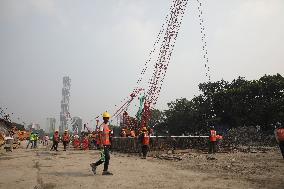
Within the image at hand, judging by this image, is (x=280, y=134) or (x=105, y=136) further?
(x=280, y=134)

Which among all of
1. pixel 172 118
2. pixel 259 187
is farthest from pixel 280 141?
pixel 172 118

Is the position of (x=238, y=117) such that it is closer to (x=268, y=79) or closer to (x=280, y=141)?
(x=268, y=79)

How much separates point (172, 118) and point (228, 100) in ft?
70.3

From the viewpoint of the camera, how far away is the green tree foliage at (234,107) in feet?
192

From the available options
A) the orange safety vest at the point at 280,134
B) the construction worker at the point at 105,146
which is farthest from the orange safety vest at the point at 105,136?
the orange safety vest at the point at 280,134

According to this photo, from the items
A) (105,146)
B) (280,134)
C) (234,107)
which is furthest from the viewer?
(234,107)

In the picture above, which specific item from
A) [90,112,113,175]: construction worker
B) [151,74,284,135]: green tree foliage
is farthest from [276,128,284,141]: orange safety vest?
[151,74,284,135]: green tree foliage

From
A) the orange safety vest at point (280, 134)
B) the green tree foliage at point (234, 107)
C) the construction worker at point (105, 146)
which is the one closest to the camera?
the construction worker at point (105, 146)

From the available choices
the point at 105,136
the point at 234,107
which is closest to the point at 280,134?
the point at 105,136

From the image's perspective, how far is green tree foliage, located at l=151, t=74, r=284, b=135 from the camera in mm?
58656

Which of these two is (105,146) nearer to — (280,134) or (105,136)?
(105,136)

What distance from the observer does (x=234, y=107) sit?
62.4 metres

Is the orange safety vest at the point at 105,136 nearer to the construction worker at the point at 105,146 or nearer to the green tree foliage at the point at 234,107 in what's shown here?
the construction worker at the point at 105,146

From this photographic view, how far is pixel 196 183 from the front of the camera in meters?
8.38
